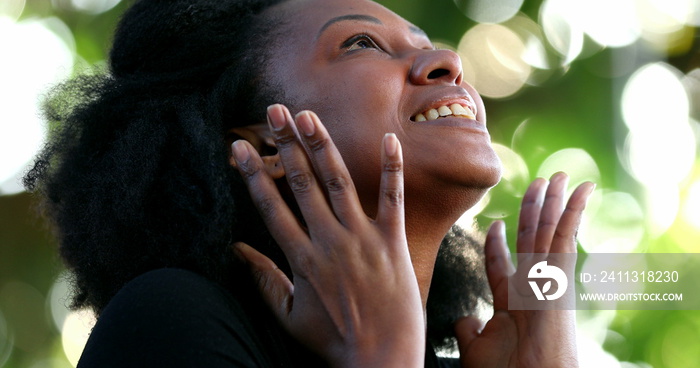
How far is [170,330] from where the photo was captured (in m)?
1.40

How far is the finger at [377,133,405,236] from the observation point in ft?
5.11

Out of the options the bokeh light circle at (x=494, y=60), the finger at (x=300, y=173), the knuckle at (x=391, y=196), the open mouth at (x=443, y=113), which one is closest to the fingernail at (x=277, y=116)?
the finger at (x=300, y=173)

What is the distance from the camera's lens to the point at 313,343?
160 cm

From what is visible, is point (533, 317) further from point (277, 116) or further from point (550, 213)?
point (277, 116)

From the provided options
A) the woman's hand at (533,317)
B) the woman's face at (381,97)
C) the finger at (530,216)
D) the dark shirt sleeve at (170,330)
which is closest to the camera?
the dark shirt sleeve at (170,330)

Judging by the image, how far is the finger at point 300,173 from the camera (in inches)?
61.6

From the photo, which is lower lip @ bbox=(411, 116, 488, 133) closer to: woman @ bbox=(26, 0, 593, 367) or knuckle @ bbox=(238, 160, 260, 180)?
woman @ bbox=(26, 0, 593, 367)

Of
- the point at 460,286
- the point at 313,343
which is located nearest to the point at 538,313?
the point at 460,286

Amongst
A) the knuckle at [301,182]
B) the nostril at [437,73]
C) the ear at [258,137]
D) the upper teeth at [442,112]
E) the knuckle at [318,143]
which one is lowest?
the ear at [258,137]

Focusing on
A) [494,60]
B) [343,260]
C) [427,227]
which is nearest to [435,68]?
[427,227]

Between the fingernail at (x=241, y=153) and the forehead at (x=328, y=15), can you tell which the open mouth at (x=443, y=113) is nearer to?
the forehead at (x=328, y=15)

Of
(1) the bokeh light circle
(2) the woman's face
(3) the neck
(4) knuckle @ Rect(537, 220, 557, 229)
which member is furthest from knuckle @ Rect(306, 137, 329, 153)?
(1) the bokeh light circle

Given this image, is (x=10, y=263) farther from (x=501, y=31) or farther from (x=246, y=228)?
(x=501, y=31)

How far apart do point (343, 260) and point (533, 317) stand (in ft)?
2.64
